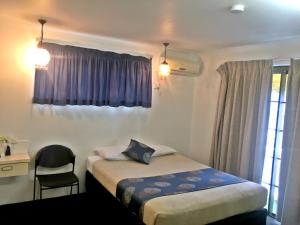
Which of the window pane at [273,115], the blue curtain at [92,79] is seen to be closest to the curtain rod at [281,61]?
the window pane at [273,115]

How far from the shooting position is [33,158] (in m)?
3.49

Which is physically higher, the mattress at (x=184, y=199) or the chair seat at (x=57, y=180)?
the mattress at (x=184, y=199)

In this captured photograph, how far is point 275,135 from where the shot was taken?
11.5 feet

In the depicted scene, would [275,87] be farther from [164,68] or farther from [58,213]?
[58,213]

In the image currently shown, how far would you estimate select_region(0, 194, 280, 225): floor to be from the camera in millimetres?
3054

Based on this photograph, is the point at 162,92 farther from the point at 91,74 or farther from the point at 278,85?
the point at 278,85

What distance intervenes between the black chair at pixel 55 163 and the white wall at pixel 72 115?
0.12 meters

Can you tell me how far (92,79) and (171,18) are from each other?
1.55 meters

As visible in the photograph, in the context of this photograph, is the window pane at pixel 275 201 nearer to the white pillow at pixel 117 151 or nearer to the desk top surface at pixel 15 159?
the white pillow at pixel 117 151

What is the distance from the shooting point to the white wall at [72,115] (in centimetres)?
327

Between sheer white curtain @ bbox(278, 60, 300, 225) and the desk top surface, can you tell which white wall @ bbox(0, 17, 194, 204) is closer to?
the desk top surface

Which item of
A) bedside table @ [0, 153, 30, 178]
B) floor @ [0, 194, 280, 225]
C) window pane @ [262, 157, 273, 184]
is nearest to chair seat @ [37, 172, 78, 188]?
bedside table @ [0, 153, 30, 178]

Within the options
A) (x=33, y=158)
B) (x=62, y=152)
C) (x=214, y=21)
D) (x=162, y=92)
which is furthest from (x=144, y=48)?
(x=33, y=158)

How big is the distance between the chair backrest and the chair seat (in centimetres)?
15
